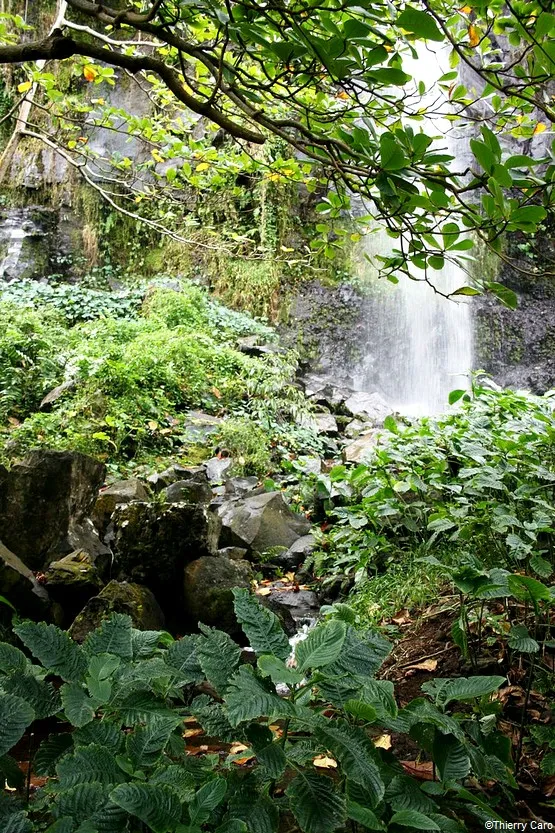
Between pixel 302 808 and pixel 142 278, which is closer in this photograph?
pixel 302 808

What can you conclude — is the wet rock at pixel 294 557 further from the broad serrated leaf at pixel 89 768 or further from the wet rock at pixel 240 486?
the broad serrated leaf at pixel 89 768

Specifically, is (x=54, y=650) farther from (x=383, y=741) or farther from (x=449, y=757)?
(x=383, y=741)

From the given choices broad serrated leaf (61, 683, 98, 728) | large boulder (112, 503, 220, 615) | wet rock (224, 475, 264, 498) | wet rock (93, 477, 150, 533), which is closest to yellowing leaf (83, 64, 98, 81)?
large boulder (112, 503, 220, 615)

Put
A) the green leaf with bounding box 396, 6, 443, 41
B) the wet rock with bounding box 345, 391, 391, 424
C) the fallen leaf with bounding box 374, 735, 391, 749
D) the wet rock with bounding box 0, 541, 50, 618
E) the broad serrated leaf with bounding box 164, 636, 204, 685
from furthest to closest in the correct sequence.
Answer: the wet rock with bounding box 345, 391, 391, 424 < the wet rock with bounding box 0, 541, 50, 618 < the fallen leaf with bounding box 374, 735, 391, 749 < the green leaf with bounding box 396, 6, 443, 41 < the broad serrated leaf with bounding box 164, 636, 204, 685

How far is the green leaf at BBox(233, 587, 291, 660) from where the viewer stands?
114 centimetres

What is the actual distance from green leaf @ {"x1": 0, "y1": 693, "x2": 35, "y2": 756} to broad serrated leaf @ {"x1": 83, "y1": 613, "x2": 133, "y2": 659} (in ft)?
0.61

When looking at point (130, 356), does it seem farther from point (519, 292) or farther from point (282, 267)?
point (519, 292)

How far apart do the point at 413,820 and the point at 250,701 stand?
35 centimetres

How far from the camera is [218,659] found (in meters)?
1.14

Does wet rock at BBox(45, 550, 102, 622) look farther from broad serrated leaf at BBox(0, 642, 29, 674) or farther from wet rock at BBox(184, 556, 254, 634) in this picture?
broad serrated leaf at BBox(0, 642, 29, 674)

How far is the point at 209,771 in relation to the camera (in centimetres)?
121

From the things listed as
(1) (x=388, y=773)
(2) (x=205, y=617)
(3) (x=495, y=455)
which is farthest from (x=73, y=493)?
(1) (x=388, y=773)

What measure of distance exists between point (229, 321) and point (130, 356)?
308 centimetres

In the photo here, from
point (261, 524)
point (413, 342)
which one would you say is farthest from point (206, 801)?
point (413, 342)
